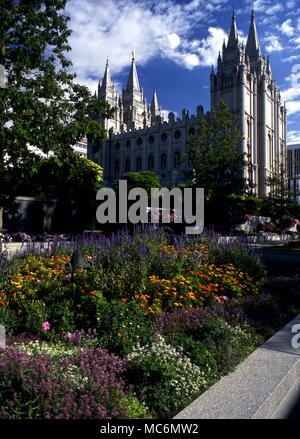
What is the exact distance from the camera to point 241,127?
7481cm

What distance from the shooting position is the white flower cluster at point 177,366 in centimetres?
304

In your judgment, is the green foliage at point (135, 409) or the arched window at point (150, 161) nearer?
the green foliage at point (135, 409)

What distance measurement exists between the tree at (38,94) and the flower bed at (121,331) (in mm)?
7858

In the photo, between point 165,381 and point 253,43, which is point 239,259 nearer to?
point 165,381

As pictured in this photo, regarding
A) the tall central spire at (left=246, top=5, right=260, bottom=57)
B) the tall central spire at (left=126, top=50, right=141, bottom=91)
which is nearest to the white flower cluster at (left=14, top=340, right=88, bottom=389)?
the tall central spire at (left=246, top=5, right=260, bottom=57)

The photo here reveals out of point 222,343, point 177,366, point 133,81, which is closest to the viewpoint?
point 177,366

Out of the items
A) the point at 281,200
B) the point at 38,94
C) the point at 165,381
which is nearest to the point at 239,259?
the point at 165,381

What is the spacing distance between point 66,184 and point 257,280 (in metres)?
19.9

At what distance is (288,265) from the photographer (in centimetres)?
1120

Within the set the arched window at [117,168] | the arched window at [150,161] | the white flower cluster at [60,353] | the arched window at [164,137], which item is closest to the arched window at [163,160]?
the arched window at [150,161]

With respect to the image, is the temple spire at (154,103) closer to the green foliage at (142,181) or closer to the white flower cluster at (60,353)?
the green foliage at (142,181)

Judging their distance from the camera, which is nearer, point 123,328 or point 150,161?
point 123,328

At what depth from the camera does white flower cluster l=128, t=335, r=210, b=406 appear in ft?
9.98

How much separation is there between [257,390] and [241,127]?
76446 millimetres
